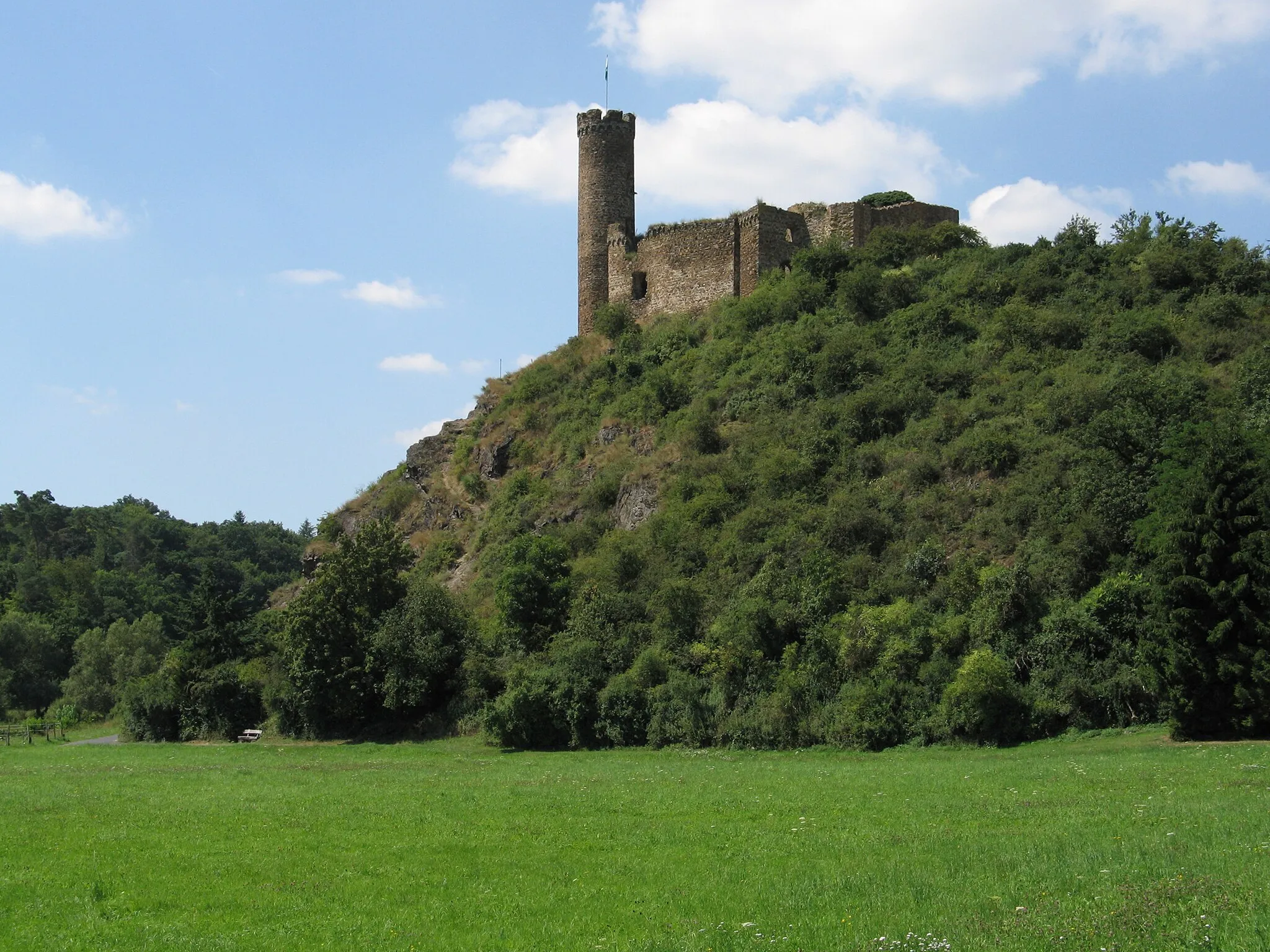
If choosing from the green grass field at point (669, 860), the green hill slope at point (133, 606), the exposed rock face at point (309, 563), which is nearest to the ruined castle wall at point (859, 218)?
the exposed rock face at point (309, 563)

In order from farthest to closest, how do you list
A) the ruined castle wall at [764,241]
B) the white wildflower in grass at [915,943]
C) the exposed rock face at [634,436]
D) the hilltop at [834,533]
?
the ruined castle wall at [764,241] → the exposed rock face at [634,436] → the hilltop at [834,533] → the white wildflower in grass at [915,943]

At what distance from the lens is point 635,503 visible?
4366 cm

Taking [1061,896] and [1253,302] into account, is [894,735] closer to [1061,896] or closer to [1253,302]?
[1061,896]

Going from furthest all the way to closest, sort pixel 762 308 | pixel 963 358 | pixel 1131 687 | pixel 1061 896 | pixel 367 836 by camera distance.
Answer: pixel 762 308 → pixel 963 358 → pixel 1131 687 → pixel 367 836 → pixel 1061 896

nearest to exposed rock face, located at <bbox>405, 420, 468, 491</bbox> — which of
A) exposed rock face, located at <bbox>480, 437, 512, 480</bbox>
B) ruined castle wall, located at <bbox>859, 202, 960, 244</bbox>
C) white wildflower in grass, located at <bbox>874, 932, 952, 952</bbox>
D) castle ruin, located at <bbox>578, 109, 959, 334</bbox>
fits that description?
exposed rock face, located at <bbox>480, 437, 512, 480</bbox>

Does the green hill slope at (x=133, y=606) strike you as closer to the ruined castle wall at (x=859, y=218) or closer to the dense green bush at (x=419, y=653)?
the dense green bush at (x=419, y=653)

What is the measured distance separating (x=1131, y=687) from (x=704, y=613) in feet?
40.7

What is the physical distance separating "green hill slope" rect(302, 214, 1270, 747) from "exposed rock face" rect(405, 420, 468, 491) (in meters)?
1.58

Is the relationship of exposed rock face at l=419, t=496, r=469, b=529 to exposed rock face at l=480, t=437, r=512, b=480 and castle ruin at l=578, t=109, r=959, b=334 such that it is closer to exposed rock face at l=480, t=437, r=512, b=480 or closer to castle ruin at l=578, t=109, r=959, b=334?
exposed rock face at l=480, t=437, r=512, b=480

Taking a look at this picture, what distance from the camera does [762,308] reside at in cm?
4828

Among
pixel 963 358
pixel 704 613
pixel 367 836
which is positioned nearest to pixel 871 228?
→ pixel 963 358

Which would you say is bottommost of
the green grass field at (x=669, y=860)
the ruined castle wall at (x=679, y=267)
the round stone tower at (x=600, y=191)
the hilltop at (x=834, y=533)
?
the green grass field at (x=669, y=860)

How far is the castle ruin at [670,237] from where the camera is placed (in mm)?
50562

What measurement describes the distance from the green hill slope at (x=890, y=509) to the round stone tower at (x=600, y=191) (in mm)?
2624
